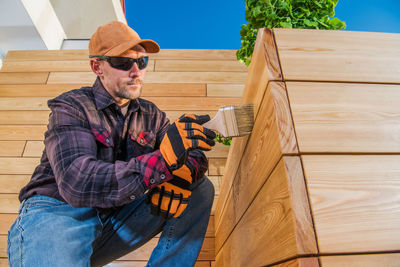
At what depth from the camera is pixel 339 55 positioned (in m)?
0.63

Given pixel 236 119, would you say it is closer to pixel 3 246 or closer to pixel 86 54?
pixel 3 246

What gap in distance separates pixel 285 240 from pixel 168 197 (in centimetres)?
50

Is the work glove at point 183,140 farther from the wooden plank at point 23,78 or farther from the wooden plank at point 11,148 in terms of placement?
the wooden plank at point 23,78

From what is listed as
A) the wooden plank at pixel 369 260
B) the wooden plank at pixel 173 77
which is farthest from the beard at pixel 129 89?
the wooden plank at pixel 173 77

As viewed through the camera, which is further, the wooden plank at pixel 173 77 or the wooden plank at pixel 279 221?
the wooden plank at pixel 173 77

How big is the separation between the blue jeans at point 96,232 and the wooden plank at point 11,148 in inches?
38.1

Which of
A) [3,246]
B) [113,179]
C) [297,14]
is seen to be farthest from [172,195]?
[3,246]

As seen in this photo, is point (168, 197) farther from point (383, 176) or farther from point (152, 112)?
point (383, 176)

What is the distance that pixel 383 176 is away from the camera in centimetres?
50

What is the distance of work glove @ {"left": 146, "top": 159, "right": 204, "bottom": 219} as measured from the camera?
37.0 inches

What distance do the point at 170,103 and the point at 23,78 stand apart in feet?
4.01

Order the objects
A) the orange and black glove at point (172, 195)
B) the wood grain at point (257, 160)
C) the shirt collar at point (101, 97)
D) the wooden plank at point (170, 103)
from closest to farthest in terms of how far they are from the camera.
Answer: the wood grain at point (257, 160) → the orange and black glove at point (172, 195) → the shirt collar at point (101, 97) → the wooden plank at point (170, 103)

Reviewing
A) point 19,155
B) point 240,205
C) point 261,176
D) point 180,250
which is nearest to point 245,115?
point 261,176

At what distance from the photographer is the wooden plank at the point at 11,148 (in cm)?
176
